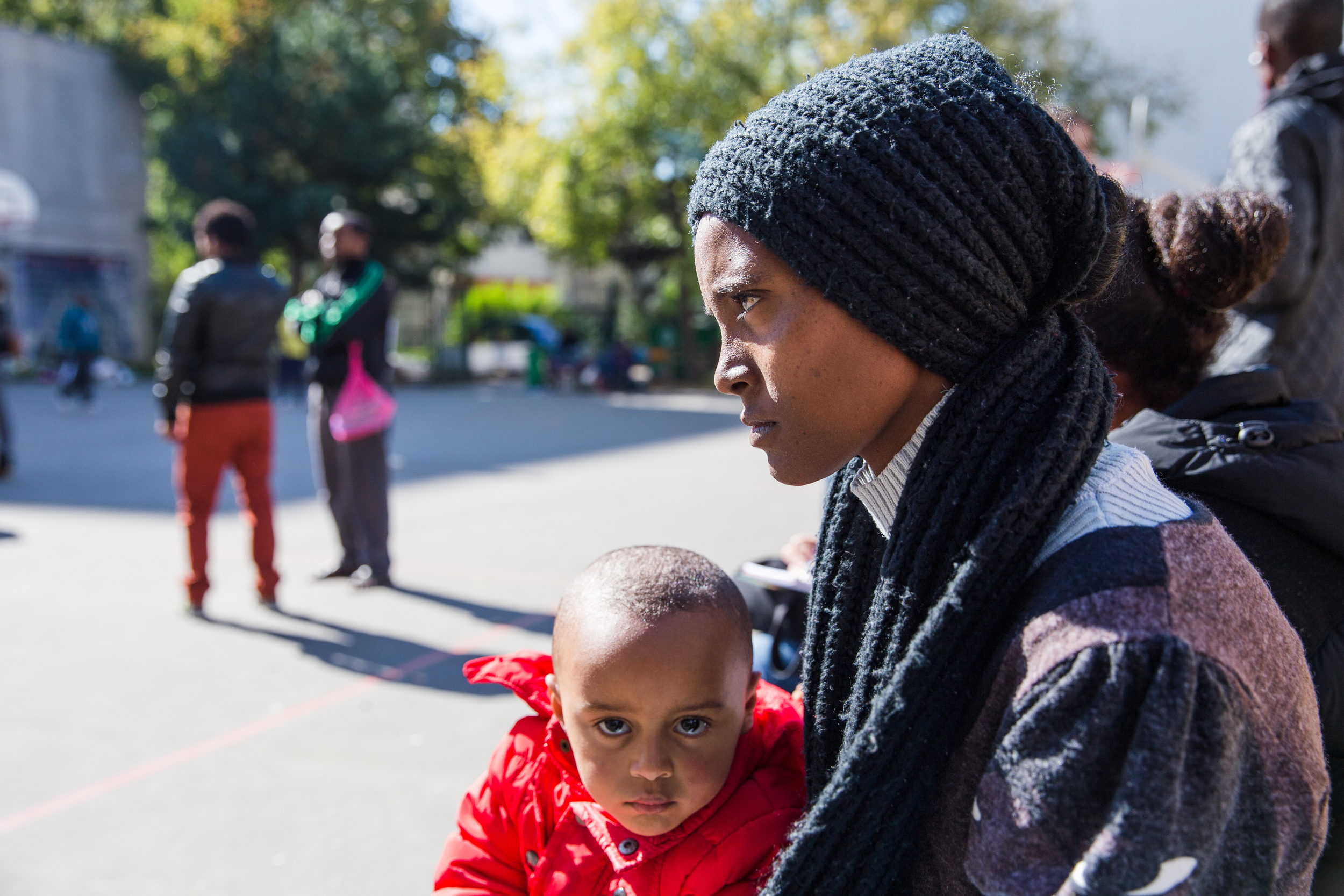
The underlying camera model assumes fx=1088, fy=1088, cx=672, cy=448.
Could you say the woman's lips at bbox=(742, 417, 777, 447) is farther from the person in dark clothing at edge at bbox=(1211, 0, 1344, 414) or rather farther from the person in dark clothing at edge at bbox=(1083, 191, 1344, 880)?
the person in dark clothing at edge at bbox=(1211, 0, 1344, 414)

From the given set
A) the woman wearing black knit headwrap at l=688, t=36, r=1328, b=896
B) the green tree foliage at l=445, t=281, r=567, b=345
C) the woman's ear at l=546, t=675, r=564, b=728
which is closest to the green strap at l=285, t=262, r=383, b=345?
the woman's ear at l=546, t=675, r=564, b=728

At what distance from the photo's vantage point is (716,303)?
131 cm

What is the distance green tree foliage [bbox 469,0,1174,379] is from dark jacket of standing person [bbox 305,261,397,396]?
1626cm

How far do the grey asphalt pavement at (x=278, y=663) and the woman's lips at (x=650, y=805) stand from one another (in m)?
1.75

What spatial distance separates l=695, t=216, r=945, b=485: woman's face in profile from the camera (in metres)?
1.23

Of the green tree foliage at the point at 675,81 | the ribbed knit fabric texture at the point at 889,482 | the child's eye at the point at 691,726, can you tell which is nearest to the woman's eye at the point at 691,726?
the child's eye at the point at 691,726

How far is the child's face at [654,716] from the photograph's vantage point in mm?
1565

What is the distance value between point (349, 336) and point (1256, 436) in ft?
17.2

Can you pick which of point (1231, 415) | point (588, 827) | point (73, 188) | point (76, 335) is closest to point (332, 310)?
point (588, 827)

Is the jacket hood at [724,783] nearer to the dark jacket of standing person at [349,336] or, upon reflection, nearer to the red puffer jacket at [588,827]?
the red puffer jacket at [588,827]

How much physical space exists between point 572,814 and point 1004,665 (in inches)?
34.3

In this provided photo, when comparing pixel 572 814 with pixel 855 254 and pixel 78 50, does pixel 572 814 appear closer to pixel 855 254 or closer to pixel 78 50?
pixel 855 254

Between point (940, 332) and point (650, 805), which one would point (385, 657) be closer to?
point (650, 805)

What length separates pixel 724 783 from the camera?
5.29 ft
